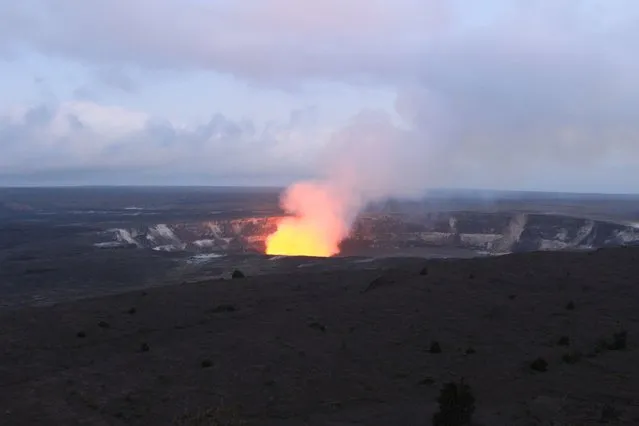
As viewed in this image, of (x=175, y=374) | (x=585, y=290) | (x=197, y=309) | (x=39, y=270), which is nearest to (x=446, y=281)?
(x=585, y=290)

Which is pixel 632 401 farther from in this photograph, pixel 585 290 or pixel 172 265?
pixel 172 265

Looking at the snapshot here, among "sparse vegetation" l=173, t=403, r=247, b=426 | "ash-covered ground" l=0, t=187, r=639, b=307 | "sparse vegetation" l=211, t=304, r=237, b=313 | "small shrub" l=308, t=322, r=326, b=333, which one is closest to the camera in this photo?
"sparse vegetation" l=173, t=403, r=247, b=426

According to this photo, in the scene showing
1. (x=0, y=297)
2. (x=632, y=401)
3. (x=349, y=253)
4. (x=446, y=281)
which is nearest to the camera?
(x=632, y=401)

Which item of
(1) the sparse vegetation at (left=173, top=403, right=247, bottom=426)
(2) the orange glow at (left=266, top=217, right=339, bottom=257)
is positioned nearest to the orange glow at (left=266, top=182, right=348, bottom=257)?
(2) the orange glow at (left=266, top=217, right=339, bottom=257)

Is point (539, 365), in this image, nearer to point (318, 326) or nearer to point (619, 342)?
point (619, 342)

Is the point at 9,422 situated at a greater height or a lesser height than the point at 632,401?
lesser

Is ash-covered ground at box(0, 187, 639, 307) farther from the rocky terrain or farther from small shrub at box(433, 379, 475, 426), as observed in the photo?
small shrub at box(433, 379, 475, 426)

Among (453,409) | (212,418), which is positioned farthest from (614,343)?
(212,418)
